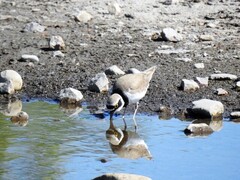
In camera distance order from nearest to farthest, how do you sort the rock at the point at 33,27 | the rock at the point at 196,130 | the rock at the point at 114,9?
the rock at the point at 196,130
the rock at the point at 33,27
the rock at the point at 114,9

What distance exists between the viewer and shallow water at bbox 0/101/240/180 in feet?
31.8

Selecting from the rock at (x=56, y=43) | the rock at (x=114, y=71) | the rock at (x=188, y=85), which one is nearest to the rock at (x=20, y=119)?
the rock at (x=114, y=71)

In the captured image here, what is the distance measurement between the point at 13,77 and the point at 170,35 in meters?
3.07

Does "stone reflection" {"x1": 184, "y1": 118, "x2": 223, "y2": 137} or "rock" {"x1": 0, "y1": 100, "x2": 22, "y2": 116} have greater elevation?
"stone reflection" {"x1": 184, "y1": 118, "x2": 223, "y2": 137}

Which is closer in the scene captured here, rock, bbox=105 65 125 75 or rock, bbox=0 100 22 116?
rock, bbox=0 100 22 116

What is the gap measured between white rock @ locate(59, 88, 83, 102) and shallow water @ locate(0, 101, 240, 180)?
309 millimetres

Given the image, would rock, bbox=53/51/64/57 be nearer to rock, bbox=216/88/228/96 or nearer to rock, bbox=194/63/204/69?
rock, bbox=194/63/204/69

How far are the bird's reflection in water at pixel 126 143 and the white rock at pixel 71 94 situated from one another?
40.7 inches

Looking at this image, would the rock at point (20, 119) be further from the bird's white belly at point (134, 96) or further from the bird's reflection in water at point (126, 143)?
the bird's white belly at point (134, 96)

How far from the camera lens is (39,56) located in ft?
47.6

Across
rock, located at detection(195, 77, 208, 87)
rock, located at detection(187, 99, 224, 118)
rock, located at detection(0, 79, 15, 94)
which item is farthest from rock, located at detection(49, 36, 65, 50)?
rock, located at detection(187, 99, 224, 118)

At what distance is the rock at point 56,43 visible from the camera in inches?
577

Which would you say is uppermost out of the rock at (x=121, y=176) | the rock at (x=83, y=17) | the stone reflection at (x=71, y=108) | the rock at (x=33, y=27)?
the rock at (x=121, y=176)

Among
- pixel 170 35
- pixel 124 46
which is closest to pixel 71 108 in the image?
pixel 124 46
